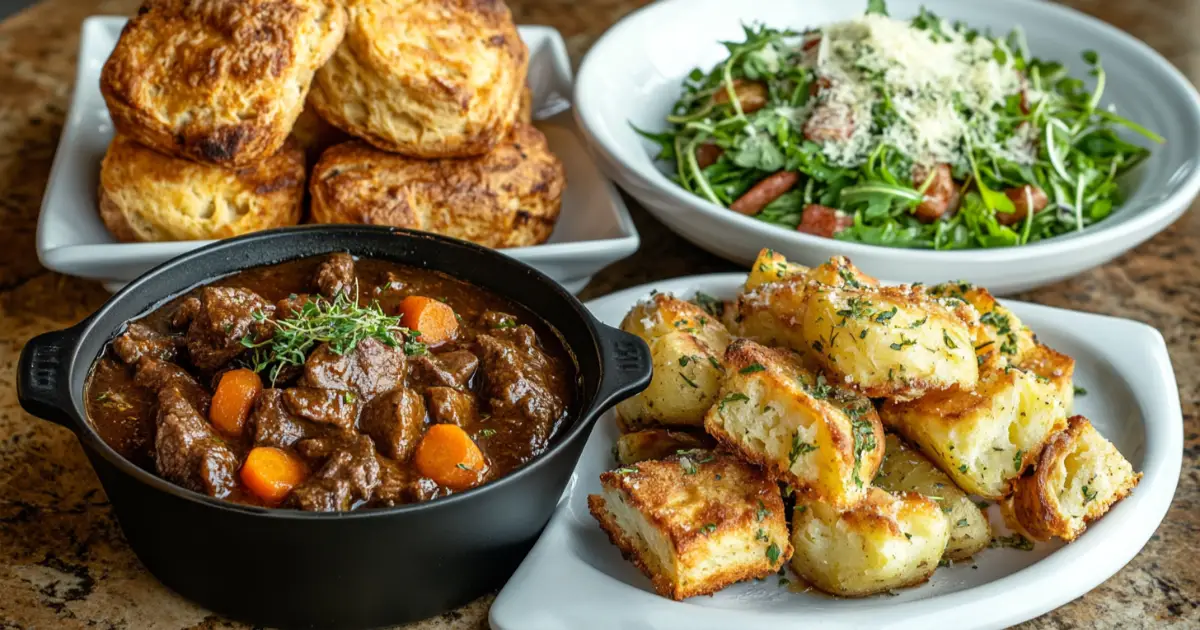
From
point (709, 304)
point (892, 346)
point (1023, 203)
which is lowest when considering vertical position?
point (1023, 203)

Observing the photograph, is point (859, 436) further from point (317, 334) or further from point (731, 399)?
point (317, 334)

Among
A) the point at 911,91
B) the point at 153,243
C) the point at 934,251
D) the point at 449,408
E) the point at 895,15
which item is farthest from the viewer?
the point at 895,15

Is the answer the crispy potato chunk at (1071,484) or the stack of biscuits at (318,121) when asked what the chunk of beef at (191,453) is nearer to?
the stack of biscuits at (318,121)

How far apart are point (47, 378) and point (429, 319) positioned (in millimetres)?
765

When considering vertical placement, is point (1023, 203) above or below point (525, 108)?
below

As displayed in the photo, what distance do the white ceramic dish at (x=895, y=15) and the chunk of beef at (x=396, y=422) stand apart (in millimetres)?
1238

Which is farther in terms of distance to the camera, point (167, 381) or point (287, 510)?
point (167, 381)

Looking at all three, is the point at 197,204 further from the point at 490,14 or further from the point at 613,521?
the point at 613,521

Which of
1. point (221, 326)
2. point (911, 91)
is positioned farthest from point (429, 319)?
point (911, 91)

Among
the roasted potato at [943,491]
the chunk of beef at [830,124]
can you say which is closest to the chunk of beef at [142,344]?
the roasted potato at [943,491]

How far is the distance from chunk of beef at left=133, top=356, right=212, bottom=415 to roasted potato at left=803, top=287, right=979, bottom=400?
1.23 m

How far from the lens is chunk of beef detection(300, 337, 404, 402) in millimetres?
2219

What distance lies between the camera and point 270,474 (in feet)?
6.75

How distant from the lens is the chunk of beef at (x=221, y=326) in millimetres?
2295
